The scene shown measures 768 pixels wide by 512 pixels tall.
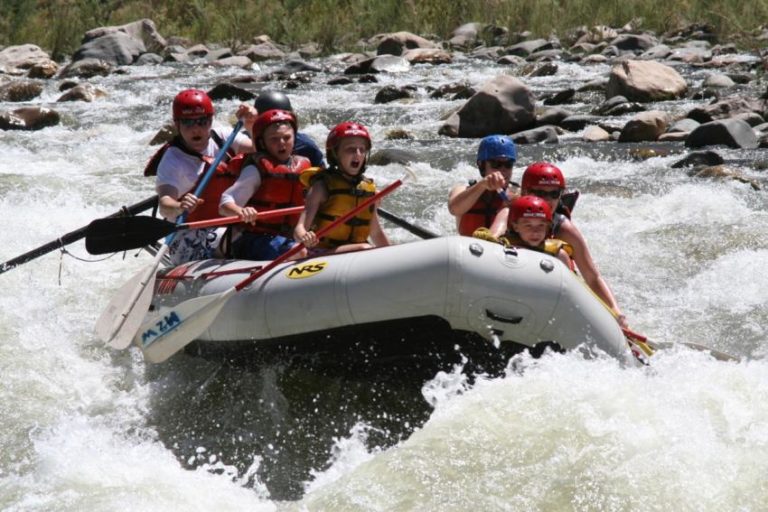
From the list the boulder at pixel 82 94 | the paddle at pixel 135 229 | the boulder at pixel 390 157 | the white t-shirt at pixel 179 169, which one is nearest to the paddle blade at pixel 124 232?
the paddle at pixel 135 229

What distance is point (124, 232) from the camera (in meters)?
5.48

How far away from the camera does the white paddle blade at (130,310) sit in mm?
5137

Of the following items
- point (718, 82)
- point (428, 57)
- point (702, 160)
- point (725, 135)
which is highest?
point (702, 160)

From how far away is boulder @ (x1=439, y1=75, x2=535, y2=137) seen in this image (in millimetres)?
11617

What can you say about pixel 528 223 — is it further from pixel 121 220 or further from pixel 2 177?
pixel 2 177

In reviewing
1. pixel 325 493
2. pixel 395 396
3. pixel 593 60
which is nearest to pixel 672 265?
pixel 395 396

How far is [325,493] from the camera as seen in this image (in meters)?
4.01

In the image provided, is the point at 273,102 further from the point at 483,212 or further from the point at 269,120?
the point at 483,212

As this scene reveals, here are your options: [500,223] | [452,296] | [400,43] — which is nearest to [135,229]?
[500,223]

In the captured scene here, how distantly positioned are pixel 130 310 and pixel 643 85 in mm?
9308

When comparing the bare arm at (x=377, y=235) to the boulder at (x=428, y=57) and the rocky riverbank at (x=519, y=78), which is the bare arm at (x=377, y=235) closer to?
the rocky riverbank at (x=519, y=78)

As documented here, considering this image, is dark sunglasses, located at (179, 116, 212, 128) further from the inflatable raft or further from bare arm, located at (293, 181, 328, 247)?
the inflatable raft

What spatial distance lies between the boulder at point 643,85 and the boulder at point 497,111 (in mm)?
1777

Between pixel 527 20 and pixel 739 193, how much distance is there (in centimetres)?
1175
